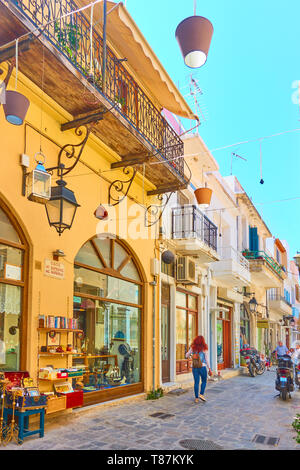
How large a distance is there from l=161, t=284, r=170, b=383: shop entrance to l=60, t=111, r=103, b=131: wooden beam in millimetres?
6311

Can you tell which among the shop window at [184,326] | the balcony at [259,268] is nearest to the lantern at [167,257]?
the shop window at [184,326]

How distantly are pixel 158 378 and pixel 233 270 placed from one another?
6.97 m

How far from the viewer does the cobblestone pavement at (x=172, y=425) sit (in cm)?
634

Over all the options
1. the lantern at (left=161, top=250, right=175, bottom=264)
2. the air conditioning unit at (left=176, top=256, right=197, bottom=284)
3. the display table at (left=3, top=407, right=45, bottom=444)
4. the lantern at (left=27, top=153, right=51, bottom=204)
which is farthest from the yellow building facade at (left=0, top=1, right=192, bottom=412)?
the air conditioning unit at (left=176, top=256, right=197, bottom=284)

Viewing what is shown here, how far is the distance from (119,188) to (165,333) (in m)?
4.99

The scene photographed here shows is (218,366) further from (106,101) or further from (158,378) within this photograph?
(106,101)

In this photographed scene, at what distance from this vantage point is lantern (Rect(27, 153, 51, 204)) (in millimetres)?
6230

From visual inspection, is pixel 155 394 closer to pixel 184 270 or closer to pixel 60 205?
pixel 184 270

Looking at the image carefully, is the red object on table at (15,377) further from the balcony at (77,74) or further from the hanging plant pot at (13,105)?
the balcony at (77,74)

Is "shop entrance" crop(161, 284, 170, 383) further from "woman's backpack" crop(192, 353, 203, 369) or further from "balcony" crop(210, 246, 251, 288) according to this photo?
"balcony" crop(210, 246, 251, 288)

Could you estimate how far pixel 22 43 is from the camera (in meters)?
6.10

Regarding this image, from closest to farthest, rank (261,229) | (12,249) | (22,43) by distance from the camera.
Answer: (22,43)
(12,249)
(261,229)

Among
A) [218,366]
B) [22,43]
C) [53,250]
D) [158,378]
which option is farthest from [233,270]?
[22,43]

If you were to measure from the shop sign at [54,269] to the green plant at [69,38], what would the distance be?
11.2 feet
